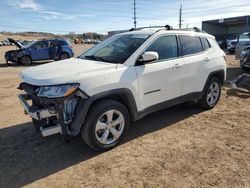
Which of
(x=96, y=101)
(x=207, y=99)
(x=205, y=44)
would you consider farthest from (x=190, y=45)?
(x=96, y=101)

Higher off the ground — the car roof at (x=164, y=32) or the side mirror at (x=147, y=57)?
the car roof at (x=164, y=32)

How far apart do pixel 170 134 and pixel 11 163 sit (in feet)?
8.76

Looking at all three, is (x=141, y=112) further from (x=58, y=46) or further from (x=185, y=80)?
(x=58, y=46)

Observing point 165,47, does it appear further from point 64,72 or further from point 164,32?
point 64,72

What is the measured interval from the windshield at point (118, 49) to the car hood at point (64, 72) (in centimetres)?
28

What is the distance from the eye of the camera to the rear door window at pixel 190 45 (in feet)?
16.9

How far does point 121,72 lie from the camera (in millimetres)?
4035

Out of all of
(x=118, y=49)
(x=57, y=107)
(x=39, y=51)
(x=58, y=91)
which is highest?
(x=118, y=49)

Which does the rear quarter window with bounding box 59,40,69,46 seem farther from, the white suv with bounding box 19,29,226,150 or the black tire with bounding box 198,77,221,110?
the black tire with bounding box 198,77,221,110

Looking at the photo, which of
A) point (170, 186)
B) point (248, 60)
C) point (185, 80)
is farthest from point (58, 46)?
point (170, 186)

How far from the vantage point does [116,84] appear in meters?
3.94

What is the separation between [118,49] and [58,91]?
1.58 meters

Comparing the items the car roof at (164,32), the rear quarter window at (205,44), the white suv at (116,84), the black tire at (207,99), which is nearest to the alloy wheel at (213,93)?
the black tire at (207,99)

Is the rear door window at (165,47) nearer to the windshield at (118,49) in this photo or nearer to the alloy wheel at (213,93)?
the windshield at (118,49)
